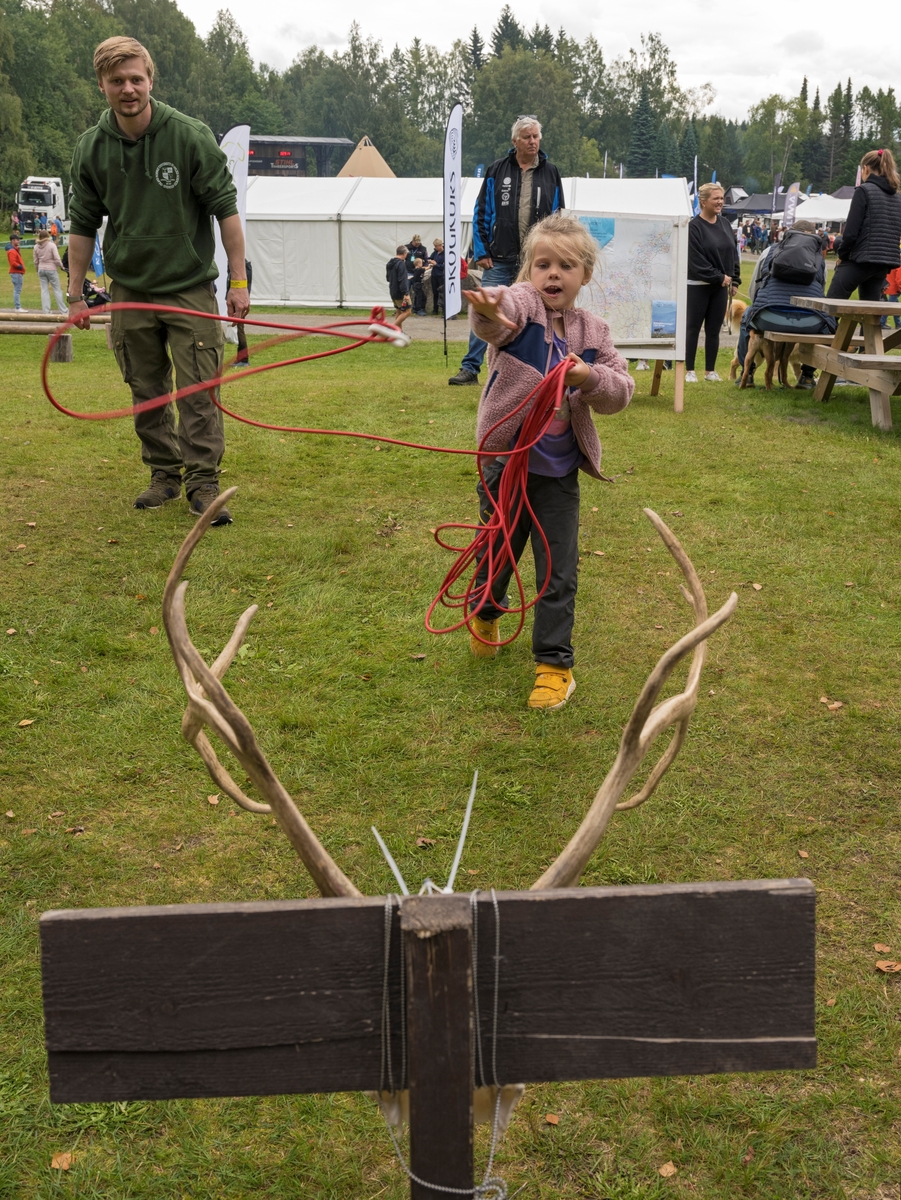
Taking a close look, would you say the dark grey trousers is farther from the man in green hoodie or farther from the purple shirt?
the man in green hoodie

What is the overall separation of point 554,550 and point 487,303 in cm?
114

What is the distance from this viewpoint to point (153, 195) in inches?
208

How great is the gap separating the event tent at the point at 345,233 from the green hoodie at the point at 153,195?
17.2 m

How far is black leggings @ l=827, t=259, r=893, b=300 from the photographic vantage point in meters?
9.79

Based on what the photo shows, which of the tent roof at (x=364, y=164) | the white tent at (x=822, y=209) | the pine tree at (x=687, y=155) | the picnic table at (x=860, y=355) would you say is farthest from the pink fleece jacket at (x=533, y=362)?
the pine tree at (x=687, y=155)

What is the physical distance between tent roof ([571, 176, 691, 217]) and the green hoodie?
18153 mm

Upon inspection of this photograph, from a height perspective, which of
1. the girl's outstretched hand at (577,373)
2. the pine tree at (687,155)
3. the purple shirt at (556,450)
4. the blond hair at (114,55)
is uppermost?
the pine tree at (687,155)

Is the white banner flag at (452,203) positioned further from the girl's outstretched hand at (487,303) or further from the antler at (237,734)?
the antler at (237,734)

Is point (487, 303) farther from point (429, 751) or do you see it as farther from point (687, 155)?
point (687, 155)

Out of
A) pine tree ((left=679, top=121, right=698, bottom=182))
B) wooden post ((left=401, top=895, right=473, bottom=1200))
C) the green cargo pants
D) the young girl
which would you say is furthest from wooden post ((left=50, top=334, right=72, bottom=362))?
pine tree ((left=679, top=121, right=698, bottom=182))

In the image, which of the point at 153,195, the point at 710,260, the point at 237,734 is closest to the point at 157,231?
the point at 153,195

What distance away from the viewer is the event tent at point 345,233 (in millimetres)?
22172

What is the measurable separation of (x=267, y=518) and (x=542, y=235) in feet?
10.1

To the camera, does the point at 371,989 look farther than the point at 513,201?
No
